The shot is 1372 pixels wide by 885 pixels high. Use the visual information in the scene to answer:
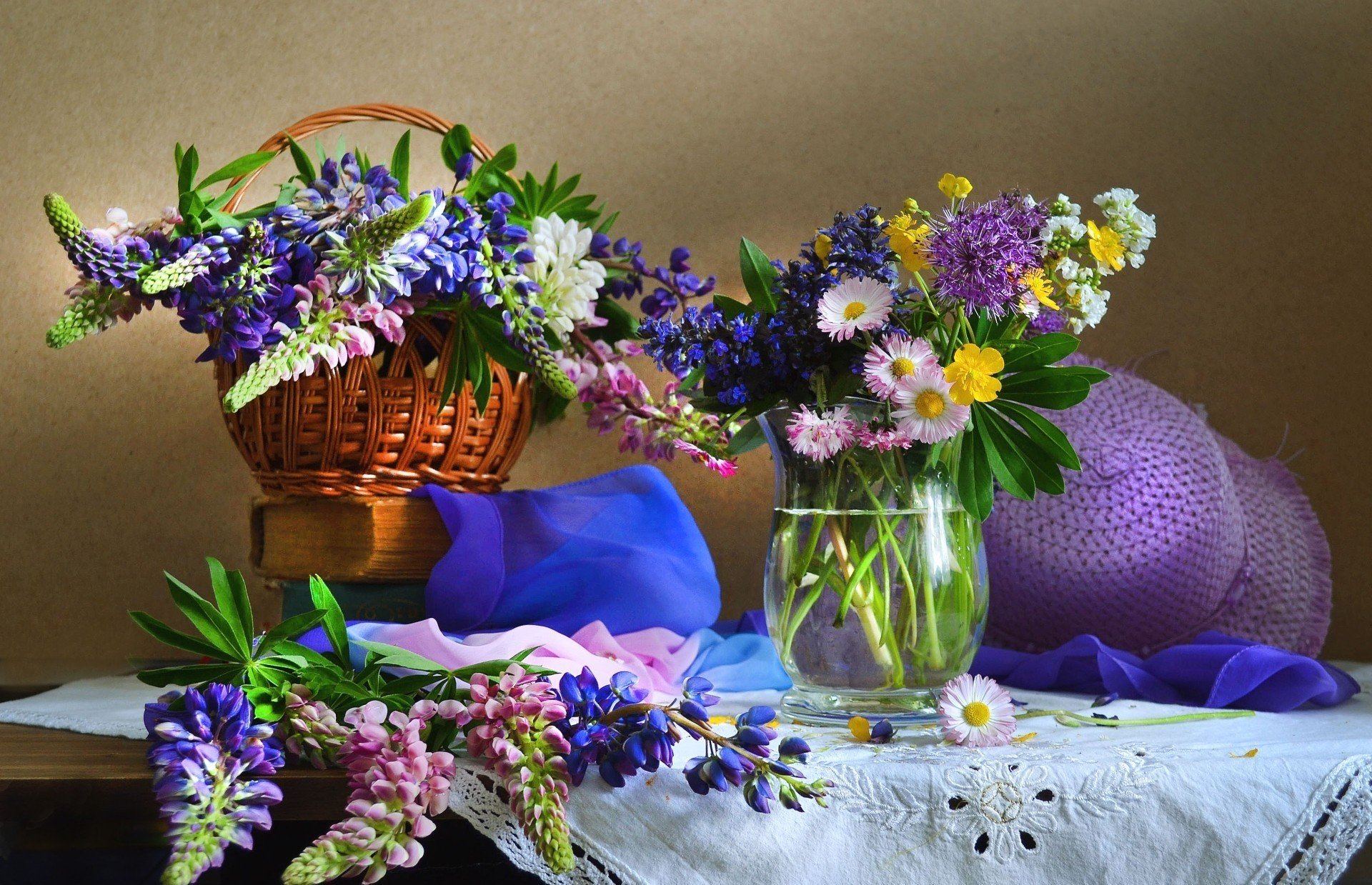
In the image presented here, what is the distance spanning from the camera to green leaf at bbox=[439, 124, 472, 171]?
99 centimetres

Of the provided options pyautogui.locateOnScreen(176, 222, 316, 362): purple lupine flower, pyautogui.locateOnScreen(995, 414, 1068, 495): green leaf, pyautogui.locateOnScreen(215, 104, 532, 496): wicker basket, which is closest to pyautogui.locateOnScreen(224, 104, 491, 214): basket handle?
pyautogui.locateOnScreen(215, 104, 532, 496): wicker basket

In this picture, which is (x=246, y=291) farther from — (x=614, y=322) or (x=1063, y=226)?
(x=1063, y=226)

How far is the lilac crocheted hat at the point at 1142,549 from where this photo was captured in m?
1.01

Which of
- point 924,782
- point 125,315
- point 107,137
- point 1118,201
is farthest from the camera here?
point 107,137

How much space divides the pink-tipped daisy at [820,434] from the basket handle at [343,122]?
1.73ft

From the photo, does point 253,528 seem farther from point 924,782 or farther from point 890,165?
point 890,165

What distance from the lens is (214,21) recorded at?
50.3 inches

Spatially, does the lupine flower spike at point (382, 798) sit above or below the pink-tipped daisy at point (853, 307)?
below

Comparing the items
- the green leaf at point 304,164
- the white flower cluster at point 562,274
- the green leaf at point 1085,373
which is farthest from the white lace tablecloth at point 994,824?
the green leaf at point 304,164

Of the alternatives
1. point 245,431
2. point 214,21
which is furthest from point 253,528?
point 214,21

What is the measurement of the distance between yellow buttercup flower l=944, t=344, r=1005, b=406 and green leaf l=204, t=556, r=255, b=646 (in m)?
0.44

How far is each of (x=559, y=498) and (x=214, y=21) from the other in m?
0.77

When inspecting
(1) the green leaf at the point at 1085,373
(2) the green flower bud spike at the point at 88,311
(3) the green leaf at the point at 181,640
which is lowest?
(3) the green leaf at the point at 181,640

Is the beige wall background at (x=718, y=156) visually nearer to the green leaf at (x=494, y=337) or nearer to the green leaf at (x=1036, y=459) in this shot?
the green leaf at (x=494, y=337)
